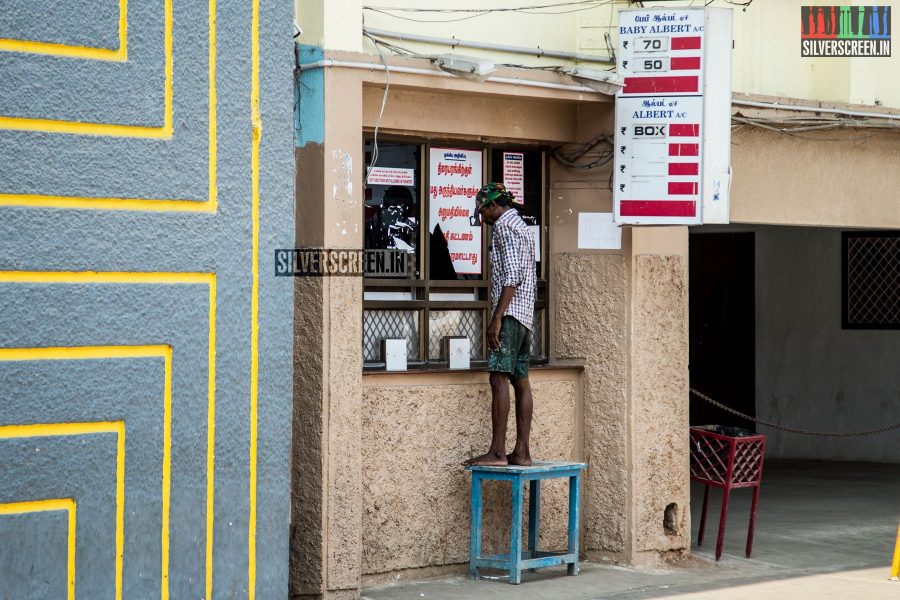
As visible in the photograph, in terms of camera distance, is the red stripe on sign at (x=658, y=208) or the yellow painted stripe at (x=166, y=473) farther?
the red stripe on sign at (x=658, y=208)

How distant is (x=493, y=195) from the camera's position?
8.30 meters

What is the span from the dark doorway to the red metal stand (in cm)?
612

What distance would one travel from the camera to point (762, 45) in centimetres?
991

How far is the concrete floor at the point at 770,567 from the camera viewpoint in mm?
8227

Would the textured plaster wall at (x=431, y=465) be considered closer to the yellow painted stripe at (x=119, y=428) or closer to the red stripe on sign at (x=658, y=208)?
the red stripe on sign at (x=658, y=208)

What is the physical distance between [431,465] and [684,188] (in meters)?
2.36

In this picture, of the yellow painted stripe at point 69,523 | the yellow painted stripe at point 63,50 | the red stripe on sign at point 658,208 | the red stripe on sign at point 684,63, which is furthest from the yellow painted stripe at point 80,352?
the red stripe on sign at point 684,63

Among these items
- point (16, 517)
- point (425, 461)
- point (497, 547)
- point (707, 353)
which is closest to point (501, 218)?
point (425, 461)

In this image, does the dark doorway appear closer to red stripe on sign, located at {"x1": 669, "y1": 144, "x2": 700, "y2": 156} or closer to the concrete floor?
the concrete floor

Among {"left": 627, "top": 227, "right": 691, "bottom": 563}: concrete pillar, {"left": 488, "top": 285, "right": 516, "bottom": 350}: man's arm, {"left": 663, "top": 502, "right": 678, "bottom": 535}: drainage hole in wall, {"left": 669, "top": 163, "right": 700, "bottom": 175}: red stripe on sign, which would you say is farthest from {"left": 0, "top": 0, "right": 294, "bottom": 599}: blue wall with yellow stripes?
{"left": 663, "top": 502, "right": 678, "bottom": 535}: drainage hole in wall

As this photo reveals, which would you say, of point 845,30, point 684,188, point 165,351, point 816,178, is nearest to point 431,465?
point 684,188

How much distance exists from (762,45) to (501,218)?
9.40 feet

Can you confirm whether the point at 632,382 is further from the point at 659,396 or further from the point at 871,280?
the point at 871,280

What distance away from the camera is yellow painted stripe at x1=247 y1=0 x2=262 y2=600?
661 centimetres
